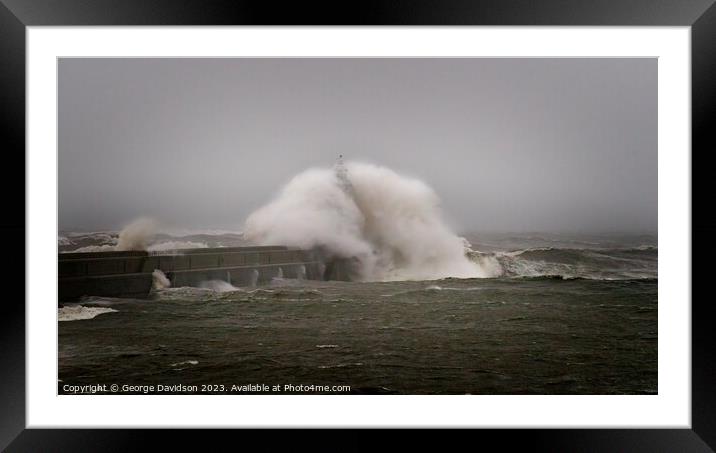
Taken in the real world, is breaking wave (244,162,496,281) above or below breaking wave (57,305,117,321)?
above

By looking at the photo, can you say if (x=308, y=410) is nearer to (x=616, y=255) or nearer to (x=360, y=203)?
(x=360, y=203)

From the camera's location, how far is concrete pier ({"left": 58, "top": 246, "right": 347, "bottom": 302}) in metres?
3.91

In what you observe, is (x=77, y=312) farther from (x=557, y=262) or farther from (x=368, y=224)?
(x=557, y=262)

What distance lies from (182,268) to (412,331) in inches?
73.5

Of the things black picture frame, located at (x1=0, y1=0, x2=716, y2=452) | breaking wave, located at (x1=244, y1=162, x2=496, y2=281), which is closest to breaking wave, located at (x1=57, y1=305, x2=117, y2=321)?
black picture frame, located at (x1=0, y1=0, x2=716, y2=452)

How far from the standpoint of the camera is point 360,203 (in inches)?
162

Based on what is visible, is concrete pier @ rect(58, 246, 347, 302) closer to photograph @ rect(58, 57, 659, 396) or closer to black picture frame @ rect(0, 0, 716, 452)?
photograph @ rect(58, 57, 659, 396)

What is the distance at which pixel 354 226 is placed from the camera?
4.19 metres

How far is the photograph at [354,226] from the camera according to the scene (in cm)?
389

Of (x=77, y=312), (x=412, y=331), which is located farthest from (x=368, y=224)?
(x=77, y=312)

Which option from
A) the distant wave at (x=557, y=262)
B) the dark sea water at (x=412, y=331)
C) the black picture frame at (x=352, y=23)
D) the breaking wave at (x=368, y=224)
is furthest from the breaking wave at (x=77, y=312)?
the distant wave at (x=557, y=262)

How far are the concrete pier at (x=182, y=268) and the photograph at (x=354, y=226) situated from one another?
2 cm

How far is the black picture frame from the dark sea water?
Answer: 395 mm

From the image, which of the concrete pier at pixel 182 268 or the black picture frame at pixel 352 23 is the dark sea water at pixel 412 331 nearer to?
the concrete pier at pixel 182 268
